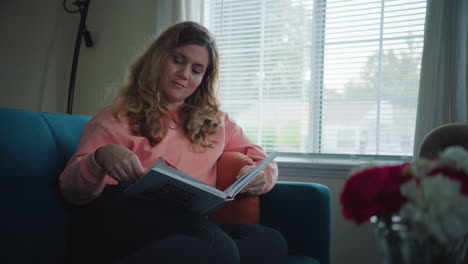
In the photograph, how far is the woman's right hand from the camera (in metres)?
0.90

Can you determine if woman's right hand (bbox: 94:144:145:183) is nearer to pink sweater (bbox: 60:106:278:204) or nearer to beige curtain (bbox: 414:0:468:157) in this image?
pink sweater (bbox: 60:106:278:204)

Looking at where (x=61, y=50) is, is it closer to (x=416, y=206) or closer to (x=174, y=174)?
(x=174, y=174)

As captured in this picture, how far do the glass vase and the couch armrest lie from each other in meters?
→ 0.74

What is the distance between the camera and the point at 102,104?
101 inches

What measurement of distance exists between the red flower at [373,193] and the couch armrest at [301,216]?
769 millimetres

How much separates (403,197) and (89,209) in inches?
33.7

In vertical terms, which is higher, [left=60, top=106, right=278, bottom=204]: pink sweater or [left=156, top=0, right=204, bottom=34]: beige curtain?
[left=156, top=0, right=204, bottom=34]: beige curtain

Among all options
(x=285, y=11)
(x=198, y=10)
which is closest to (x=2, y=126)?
(x=198, y=10)

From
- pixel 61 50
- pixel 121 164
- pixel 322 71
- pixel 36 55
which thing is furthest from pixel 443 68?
pixel 36 55

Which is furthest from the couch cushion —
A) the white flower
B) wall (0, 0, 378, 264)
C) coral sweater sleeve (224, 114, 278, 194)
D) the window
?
wall (0, 0, 378, 264)

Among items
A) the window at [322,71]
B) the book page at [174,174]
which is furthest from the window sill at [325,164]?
the book page at [174,174]

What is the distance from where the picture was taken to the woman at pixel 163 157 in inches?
35.7

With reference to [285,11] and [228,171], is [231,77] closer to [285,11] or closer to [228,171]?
[285,11]

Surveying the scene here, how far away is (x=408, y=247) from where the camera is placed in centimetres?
43
